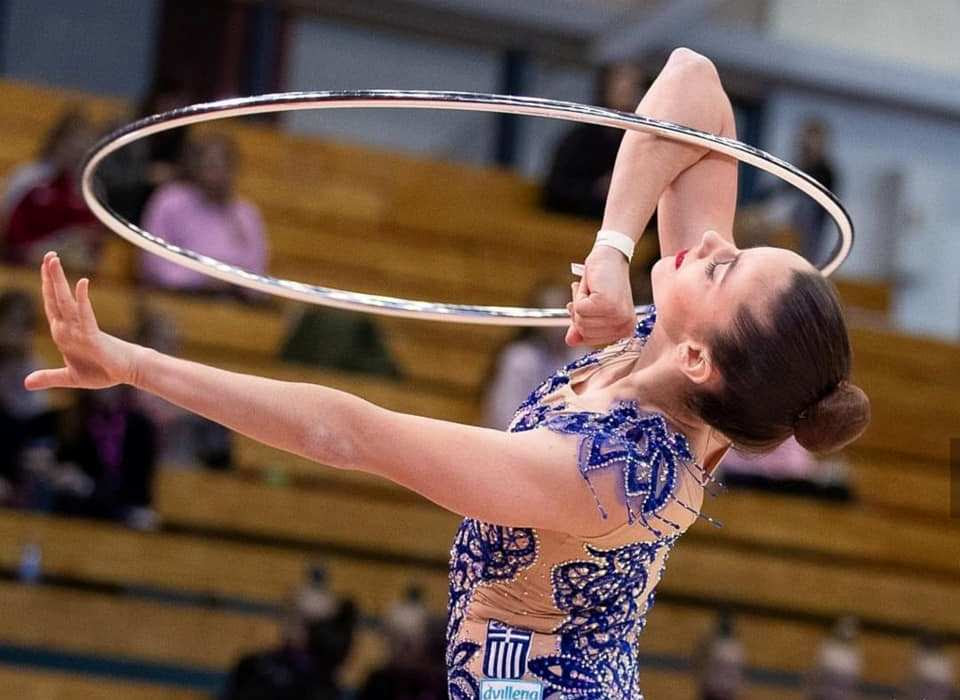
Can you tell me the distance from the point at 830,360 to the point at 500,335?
16.8 ft

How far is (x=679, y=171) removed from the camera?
2.17 metres

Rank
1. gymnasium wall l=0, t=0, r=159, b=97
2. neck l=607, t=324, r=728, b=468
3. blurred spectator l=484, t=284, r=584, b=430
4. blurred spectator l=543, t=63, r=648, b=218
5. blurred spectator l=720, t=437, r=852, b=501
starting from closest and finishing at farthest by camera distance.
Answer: neck l=607, t=324, r=728, b=468
blurred spectator l=484, t=284, r=584, b=430
blurred spectator l=720, t=437, r=852, b=501
blurred spectator l=543, t=63, r=648, b=218
gymnasium wall l=0, t=0, r=159, b=97

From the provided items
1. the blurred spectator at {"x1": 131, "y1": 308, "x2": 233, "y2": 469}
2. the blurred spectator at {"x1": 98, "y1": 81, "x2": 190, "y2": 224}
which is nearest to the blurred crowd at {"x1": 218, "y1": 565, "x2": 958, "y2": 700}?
the blurred spectator at {"x1": 131, "y1": 308, "x2": 233, "y2": 469}

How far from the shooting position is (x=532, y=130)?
9609 mm

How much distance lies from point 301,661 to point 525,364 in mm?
A: 1595

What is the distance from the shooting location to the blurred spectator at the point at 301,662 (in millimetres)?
4551

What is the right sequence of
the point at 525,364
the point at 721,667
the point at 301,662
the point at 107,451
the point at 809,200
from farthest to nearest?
the point at 809,200
the point at 525,364
the point at 721,667
the point at 107,451
the point at 301,662

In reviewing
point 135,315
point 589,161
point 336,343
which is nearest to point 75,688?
point 135,315

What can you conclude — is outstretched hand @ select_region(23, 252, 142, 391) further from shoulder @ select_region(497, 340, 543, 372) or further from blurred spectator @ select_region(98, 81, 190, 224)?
blurred spectator @ select_region(98, 81, 190, 224)

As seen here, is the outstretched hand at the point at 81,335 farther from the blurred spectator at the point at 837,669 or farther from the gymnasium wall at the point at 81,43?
the gymnasium wall at the point at 81,43

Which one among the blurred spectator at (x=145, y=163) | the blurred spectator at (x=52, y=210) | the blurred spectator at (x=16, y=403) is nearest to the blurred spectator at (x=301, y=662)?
the blurred spectator at (x=16, y=403)

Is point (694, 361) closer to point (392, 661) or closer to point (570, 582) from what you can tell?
point (570, 582)

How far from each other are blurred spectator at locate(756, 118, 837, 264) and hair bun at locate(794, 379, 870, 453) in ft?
21.3

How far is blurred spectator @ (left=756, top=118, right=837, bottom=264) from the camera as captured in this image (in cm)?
834
